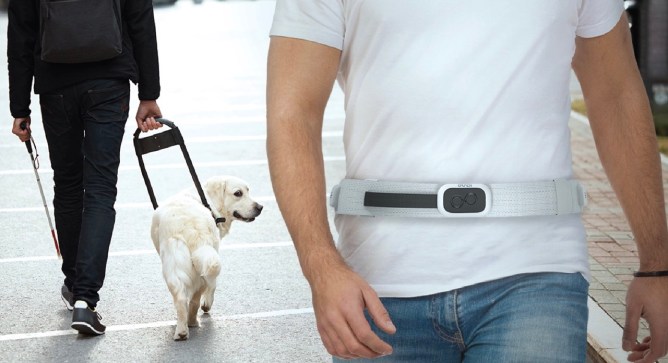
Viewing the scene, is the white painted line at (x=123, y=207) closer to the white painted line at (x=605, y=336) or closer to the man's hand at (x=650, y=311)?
the white painted line at (x=605, y=336)

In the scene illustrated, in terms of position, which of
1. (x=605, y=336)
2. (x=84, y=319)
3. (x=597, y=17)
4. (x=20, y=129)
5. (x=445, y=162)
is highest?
(x=597, y=17)

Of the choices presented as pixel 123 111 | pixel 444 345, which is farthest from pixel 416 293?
pixel 123 111

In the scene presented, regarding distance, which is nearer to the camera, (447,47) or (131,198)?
(447,47)

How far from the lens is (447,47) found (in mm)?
2414

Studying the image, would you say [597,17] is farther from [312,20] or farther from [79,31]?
[79,31]

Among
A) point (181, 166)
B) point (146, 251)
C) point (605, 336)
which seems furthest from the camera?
point (181, 166)

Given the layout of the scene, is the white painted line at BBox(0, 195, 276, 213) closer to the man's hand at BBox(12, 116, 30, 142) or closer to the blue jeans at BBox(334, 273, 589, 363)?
the man's hand at BBox(12, 116, 30, 142)

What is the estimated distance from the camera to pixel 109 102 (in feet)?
22.0

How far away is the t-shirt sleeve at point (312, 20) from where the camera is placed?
2.44 metres

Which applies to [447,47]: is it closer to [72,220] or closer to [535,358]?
[535,358]

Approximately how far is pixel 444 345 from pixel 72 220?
4980 millimetres

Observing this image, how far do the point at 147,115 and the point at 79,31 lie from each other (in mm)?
679

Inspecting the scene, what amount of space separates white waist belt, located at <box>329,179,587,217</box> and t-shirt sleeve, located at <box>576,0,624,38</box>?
1.28ft

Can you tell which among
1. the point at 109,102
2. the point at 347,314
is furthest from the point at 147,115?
the point at 347,314
